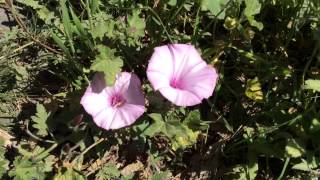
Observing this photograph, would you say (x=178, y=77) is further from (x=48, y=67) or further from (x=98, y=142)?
(x=48, y=67)

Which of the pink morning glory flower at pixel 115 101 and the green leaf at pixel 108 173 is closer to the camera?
the pink morning glory flower at pixel 115 101

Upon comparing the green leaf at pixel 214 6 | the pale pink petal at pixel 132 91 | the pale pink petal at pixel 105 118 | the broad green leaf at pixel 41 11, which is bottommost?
the pale pink petal at pixel 105 118

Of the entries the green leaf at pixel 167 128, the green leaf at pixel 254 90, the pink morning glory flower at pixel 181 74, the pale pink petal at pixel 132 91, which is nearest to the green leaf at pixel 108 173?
the green leaf at pixel 167 128

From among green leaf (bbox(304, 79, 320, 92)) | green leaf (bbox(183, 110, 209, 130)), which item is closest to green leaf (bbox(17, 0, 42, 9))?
green leaf (bbox(183, 110, 209, 130))

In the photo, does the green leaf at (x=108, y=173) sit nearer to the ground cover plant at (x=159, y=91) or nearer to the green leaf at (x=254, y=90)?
the ground cover plant at (x=159, y=91)

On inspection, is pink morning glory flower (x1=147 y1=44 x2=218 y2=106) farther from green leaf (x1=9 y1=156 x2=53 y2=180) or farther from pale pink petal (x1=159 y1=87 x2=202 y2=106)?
green leaf (x1=9 y1=156 x2=53 y2=180)

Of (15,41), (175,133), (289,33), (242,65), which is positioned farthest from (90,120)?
(289,33)

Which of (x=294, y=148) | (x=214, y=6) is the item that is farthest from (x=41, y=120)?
(x=294, y=148)
